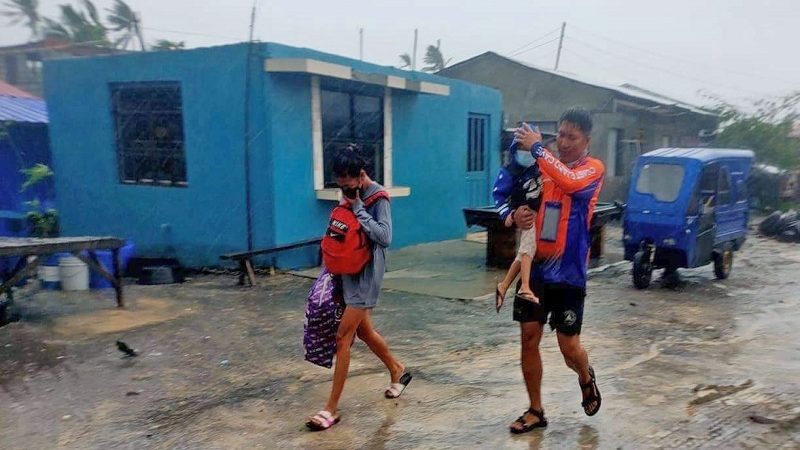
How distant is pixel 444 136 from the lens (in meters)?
12.4

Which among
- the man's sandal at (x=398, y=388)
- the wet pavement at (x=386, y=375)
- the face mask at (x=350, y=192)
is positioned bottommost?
the wet pavement at (x=386, y=375)

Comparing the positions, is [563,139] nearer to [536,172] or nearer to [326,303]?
[536,172]

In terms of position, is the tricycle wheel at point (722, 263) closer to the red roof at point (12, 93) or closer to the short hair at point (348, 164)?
the short hair at point (348, 164)

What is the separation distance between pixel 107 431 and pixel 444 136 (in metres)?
9.49

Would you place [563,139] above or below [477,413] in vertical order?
above

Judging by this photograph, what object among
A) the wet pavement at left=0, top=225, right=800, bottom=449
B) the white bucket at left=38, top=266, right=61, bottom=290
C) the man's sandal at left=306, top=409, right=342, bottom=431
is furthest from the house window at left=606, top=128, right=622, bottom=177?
the man's sandal at left=306, top=409, right=342, bottom=431

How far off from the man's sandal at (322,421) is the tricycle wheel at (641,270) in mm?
5522

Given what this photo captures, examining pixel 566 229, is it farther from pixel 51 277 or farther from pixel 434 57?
pixel 434 57

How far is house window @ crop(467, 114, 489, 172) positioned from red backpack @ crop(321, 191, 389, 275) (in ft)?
33.1

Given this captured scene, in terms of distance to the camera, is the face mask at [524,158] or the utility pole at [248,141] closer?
the face mask at [524,158]

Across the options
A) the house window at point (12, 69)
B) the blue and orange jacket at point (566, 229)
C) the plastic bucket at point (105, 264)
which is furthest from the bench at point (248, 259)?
the house window at point (12, 69)

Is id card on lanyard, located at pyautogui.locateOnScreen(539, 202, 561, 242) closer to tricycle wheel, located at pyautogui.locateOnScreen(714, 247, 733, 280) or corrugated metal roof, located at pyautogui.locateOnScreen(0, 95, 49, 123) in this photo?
tricycle wheel, located at pyautogui.locateOnScreen(714, 247, 733, 280)

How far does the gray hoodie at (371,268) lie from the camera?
3.69m

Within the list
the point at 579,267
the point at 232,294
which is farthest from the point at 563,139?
the point at 232,294
